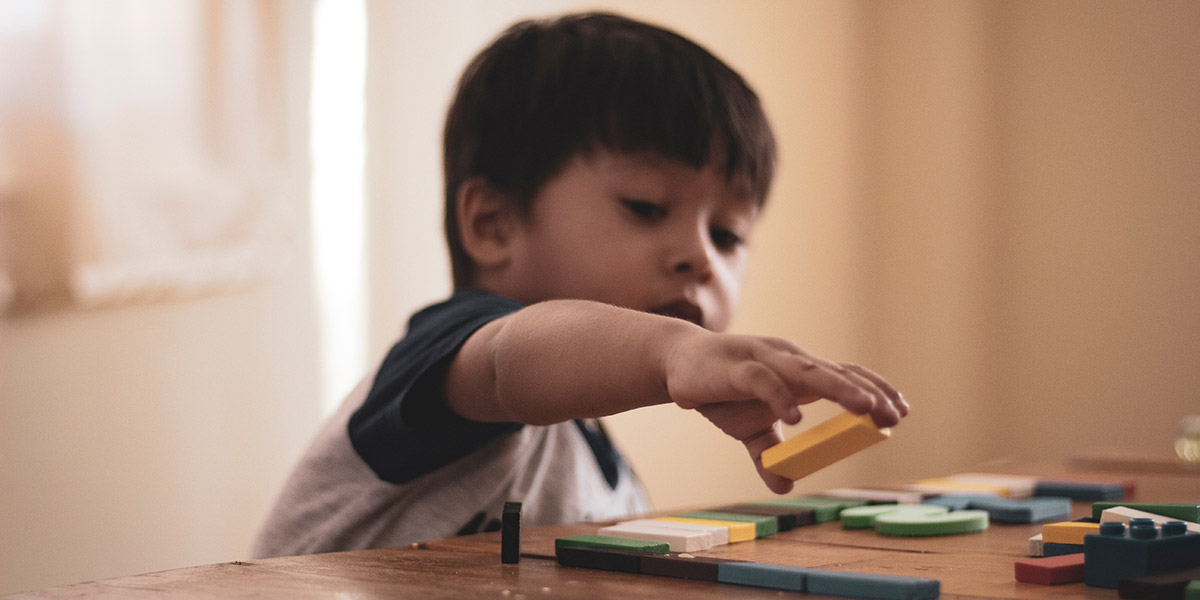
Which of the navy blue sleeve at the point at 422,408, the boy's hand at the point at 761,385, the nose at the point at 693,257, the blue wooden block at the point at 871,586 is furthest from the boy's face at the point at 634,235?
the blue wooden block at the point at 871,586

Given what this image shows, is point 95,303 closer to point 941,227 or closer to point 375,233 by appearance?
point 375,233

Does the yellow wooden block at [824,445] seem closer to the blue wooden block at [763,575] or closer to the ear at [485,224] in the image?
the blue wooden block at [763,575]

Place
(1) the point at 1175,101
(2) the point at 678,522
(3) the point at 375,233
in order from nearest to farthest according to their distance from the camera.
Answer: (2) the point at 678,522, (3) the point at 375,233, (1) the point at 1175,101

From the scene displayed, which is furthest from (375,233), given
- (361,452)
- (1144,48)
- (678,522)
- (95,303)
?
(1144,48)

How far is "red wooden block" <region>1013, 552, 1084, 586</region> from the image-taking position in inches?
17.4

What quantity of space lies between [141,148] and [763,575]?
1.25 metres

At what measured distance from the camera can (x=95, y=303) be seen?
1.41 metres

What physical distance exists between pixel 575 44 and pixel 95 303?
2.64 ft

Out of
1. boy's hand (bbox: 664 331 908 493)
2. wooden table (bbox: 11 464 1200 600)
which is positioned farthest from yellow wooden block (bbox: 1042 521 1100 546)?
boy's hand (bbox: 664 331 908 493)

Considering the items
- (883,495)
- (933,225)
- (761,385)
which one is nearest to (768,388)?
(761,385)

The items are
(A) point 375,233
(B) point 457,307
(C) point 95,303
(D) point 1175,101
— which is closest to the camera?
(B) point 457,307

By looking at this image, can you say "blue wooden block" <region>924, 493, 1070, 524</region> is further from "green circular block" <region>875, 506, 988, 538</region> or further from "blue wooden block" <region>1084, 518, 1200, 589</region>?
"blue wooden block" <region>1084, 518, 1200, 589</region>

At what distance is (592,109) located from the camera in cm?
93

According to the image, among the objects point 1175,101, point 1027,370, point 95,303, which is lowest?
point 1027,370
